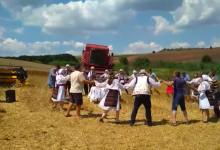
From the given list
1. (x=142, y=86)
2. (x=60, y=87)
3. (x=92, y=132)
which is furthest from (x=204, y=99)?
(x=60, y=87)

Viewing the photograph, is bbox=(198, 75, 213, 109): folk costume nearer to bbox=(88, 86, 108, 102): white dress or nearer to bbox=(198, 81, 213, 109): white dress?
bbox=(198, 81, 213, 109): white dress

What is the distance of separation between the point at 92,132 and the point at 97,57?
14680 millimetres

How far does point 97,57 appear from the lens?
22.4 metres

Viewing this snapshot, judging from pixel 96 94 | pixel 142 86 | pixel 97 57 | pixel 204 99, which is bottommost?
pixel 96 94

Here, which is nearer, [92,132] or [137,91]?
[92,132]

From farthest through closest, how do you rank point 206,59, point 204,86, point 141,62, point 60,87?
point 141,62, point 206,59, point 60,87, point 204,86

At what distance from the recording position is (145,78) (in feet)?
29.9

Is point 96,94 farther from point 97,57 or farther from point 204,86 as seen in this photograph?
point 97,57

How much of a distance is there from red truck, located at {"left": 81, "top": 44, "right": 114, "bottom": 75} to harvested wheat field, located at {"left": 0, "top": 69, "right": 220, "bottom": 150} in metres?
11.0

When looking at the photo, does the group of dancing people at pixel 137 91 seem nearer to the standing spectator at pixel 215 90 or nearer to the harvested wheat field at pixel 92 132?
the standing spectator at pixel 215 90

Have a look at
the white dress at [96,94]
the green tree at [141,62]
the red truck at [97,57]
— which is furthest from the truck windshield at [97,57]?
the green tree at [141,62]

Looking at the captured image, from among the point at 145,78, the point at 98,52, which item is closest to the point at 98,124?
the point at 145,78

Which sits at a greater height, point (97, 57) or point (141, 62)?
point (97, 57)

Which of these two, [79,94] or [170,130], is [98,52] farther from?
[170,130]
